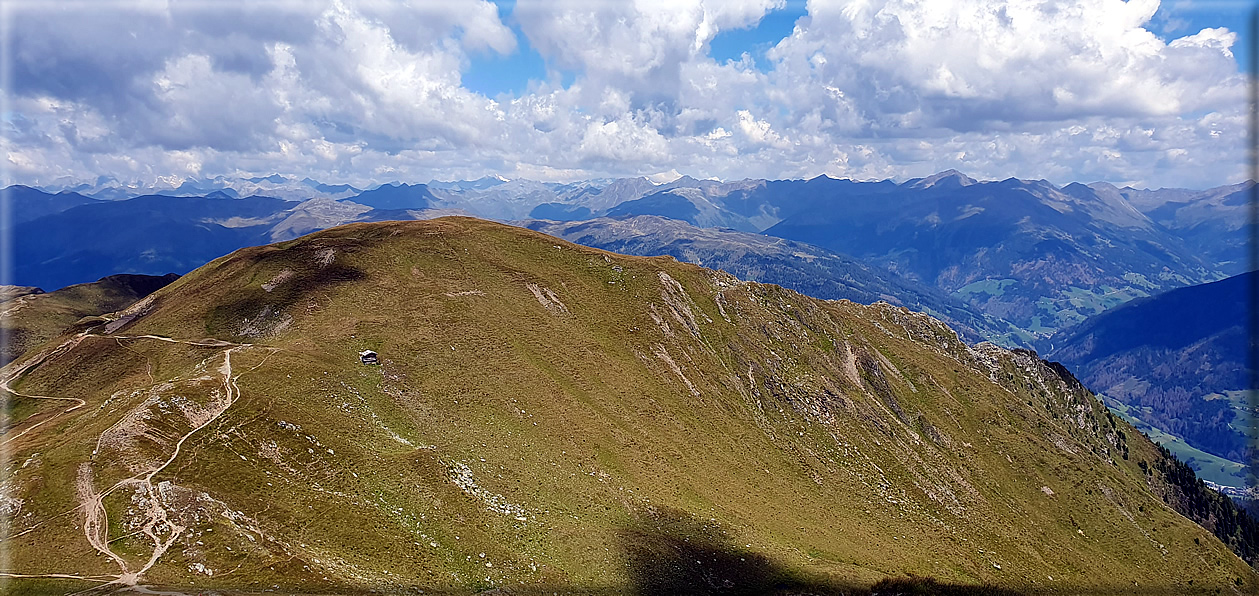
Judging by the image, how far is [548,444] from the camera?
78.3 m

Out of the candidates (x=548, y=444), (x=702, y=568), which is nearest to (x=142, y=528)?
(x=548, y=444)

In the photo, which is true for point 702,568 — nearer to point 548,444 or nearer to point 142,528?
point 548,444

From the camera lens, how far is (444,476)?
6284 centimetres

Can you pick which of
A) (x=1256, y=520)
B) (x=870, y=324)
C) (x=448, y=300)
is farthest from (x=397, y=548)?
(x=1256, y=520)

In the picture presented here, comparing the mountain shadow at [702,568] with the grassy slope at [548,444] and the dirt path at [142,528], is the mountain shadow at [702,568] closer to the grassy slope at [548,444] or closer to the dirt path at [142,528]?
the grassy slope at [548,444]

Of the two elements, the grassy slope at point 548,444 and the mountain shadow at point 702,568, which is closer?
the grassy slope at point 548,444

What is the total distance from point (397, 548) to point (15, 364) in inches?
3586

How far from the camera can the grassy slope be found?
49.9 metres

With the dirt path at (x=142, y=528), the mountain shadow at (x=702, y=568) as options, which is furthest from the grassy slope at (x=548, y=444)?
the dirt path at (x=142, y=528)

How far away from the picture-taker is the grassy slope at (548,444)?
164 feet

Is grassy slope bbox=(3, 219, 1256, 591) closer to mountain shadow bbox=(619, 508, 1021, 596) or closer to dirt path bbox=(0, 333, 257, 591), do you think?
mountain shadow bbox=(619, 508, 1021, 596)

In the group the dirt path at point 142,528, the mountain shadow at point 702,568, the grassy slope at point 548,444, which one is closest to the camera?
the dirt path at point 142,528

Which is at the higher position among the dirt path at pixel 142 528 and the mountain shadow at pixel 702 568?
the dirt path at pixel 142 528

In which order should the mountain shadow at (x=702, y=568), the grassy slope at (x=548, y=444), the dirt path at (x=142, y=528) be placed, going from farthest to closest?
the mountain shadow at (x=702, y=568) → the grassy slope at (x=548, y=444) → the dirt path at (x=142, y=528)
